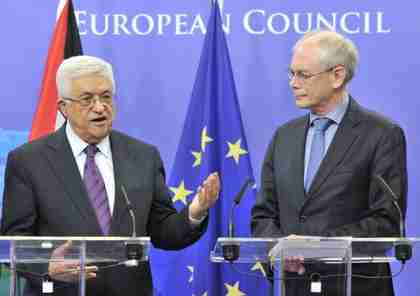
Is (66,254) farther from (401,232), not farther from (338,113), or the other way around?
(338,113)

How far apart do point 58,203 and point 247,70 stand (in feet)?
7.10

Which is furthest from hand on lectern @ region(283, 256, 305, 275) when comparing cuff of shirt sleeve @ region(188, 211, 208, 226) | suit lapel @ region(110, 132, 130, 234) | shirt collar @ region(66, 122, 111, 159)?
shirt collar @ region(66, 122, 111, 159)

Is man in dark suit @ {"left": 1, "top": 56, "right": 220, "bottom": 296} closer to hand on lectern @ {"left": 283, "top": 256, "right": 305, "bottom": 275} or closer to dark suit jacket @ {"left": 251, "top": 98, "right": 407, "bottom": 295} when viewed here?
dark suit jacket @ {"left": 251, "top": 98, "right": 407, "bottom": 295}

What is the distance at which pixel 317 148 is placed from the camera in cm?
511

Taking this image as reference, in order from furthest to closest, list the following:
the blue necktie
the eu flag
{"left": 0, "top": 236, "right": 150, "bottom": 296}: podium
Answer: the eu flag < the blue necktie < {"left": 0, "top": 236, "right": 150, "bottom": 296}: podium

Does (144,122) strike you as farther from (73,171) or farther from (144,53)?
(73,171)

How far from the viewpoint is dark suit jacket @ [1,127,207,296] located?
190 inches

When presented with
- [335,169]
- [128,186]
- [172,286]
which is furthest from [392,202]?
[172,286]

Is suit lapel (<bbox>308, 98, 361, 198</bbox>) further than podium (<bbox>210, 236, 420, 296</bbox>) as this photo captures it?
Yes

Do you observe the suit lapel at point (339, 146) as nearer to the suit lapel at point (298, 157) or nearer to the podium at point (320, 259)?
the suit lapel at point (298, 157)

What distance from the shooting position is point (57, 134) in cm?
508

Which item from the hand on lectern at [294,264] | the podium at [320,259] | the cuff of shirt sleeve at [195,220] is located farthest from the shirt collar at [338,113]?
the hand on lectern at [294,264]

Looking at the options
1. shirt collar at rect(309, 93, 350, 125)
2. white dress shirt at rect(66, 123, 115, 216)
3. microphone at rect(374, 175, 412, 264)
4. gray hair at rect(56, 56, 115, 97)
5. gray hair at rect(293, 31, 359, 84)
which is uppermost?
gray hair at rect(293, 31, 359, 84)

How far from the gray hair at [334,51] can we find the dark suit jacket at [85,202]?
2.90 ft
